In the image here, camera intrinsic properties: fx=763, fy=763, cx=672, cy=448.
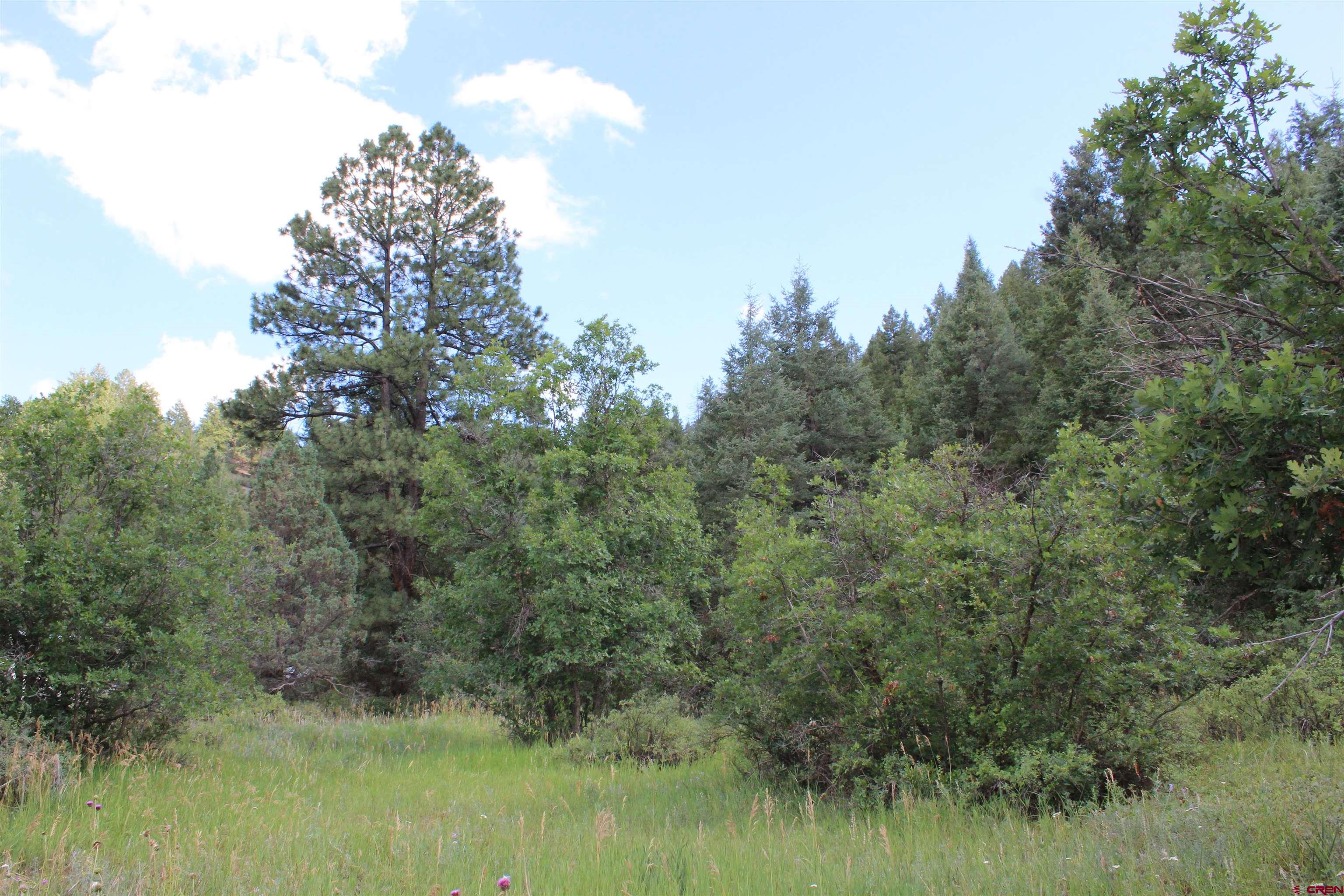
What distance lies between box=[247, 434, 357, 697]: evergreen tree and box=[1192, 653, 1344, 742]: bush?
774 inches

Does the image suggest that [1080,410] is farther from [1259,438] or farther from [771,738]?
[1259,438]

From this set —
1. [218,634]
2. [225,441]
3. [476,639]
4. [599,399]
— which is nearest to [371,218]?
[599,399]

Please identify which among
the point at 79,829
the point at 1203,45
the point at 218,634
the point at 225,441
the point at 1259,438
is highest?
the point at 225,441

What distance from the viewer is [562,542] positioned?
1216 cm

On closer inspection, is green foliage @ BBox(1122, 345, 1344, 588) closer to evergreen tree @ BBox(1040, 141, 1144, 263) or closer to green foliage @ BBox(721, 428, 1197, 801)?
green foliage @ BBox(721, 428, 1197, 801)

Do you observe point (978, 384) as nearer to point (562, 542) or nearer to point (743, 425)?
point (743, 425)

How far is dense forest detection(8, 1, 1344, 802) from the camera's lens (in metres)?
3.47

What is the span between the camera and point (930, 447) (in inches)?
1162

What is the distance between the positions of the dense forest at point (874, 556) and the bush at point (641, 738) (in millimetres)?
286

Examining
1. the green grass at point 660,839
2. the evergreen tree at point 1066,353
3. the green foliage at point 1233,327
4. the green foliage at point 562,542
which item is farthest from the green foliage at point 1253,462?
the evergreen tree at point 1066,353

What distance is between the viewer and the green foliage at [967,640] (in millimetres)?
5473

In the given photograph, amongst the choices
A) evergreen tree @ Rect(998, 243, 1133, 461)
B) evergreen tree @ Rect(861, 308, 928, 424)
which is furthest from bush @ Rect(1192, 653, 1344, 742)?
evergreen tree @ Rect(861, 308, 928, 424)

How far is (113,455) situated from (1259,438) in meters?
9.94

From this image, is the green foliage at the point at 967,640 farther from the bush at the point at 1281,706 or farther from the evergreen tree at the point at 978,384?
the evergreen tree at the point at 978,384
